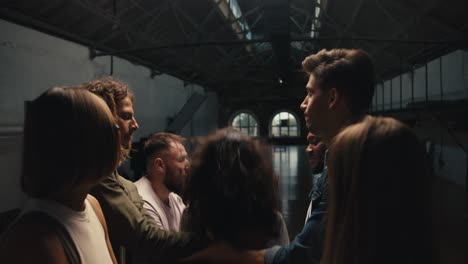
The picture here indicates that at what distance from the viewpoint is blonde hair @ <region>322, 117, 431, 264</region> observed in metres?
0.72

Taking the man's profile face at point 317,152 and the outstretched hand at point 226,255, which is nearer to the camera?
the outstretched hand at point 226,255

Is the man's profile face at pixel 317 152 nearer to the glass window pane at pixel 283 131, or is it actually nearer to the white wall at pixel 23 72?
the white wall at pixel 23 72

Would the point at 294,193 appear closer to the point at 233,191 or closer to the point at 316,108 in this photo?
the point at 316,108

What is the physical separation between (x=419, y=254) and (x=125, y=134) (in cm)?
120

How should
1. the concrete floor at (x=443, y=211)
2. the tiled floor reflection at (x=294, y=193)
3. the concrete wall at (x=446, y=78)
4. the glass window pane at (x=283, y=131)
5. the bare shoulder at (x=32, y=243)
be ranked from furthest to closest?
1. the glass window pane at (x=283, y=131)
2. the concrete wall at (x=446, y=78)
3. the tiled floor reflection at (x=294, y=193)
4. the concrete floor at (x=443, y=211)
5. the bare shoulder at (x=32, y=243)

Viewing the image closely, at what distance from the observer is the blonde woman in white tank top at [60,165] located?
2.40ft

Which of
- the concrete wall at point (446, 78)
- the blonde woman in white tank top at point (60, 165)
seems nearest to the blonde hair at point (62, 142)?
the blonde woman in white tank top at point (60, 165)

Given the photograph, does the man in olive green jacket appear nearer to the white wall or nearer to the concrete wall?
the white wall

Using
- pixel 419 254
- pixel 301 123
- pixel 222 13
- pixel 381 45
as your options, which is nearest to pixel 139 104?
pixel 222 13

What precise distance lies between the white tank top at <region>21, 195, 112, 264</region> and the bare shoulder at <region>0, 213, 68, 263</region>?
0.03 m

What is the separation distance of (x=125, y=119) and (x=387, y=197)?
1136 mm

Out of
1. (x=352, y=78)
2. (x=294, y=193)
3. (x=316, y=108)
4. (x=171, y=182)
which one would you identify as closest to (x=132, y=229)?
(x=171, y=182)

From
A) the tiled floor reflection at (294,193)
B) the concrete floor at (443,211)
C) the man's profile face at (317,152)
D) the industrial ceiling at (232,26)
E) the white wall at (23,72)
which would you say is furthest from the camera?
the industrial ceiling at (232,26)

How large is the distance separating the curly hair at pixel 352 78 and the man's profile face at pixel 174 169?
92cm
